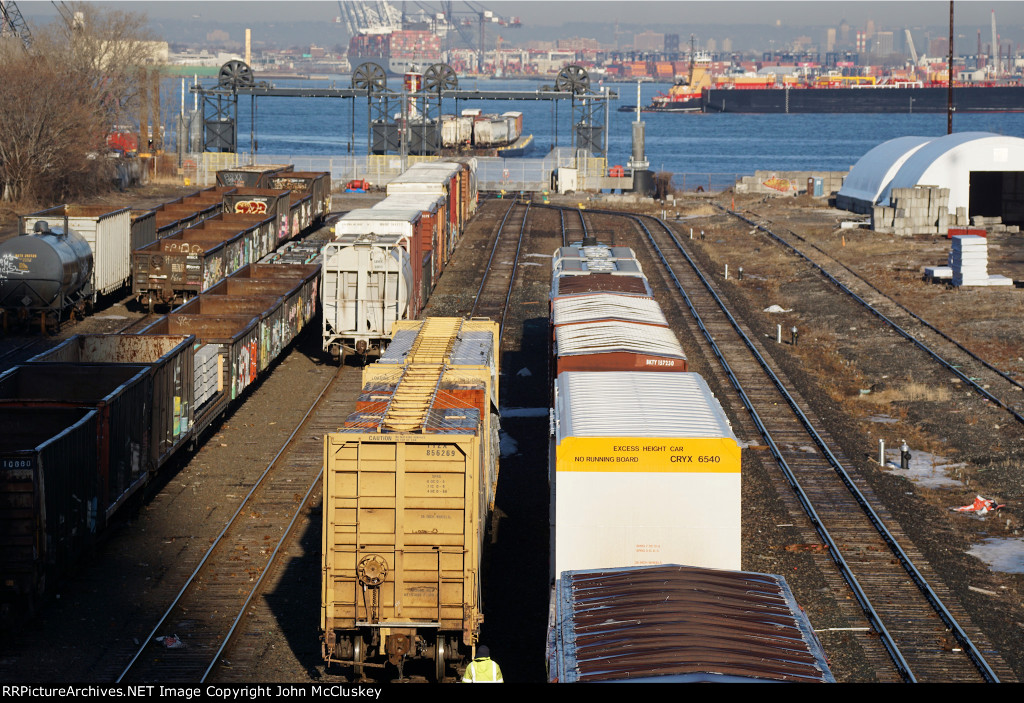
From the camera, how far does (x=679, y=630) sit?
38.3 ft

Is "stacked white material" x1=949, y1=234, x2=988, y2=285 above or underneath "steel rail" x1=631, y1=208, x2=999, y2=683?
above

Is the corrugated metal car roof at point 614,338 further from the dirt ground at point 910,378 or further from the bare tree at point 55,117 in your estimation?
the bare tree at point 55,117

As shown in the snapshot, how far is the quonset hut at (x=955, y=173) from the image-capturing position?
200ft

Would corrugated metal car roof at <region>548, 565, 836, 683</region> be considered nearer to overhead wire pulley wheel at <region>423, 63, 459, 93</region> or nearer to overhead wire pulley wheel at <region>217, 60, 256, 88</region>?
overhead wire pulley wheel at <region>423, 63, 459, 93</region>

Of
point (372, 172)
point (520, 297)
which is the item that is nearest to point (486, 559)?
point (520, 297)

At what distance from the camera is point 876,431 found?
26.6 metres

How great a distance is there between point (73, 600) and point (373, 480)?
636cm

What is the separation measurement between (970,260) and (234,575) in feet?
115

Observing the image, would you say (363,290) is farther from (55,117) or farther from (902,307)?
(55,117)

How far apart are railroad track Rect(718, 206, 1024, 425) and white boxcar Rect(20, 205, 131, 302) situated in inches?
Answer: 1045

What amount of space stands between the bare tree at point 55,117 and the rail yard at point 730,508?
31666 millimetres

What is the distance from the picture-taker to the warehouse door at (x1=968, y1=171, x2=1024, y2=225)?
2520 inches

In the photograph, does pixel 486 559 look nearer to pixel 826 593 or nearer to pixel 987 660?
pixel 826 593

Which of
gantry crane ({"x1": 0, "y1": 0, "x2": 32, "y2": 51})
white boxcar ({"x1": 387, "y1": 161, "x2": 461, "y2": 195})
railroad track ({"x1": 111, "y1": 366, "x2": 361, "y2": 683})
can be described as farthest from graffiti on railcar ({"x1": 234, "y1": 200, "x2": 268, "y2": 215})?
gantry crane ({"x1": 0, "y1": 0, "x2": 32, "y2": 51})
